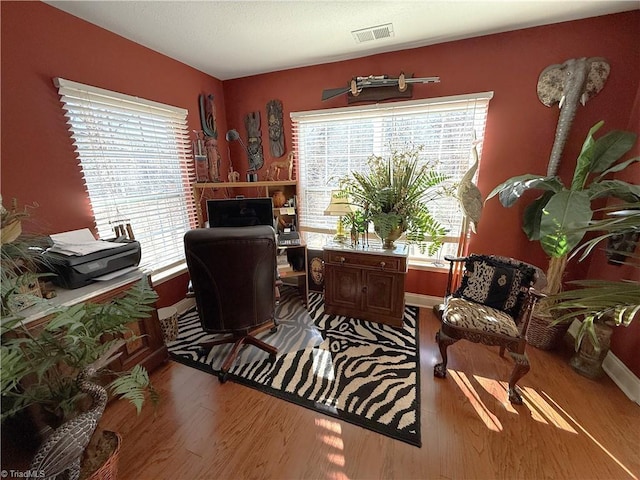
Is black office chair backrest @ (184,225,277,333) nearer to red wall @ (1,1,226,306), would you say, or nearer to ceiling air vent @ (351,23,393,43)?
red wall @ (1,1,226,306)

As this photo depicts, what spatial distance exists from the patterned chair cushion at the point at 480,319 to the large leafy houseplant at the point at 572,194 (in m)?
0.55

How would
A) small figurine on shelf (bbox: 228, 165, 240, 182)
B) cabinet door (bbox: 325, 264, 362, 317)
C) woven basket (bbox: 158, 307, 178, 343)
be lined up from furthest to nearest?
small figurine on shelf (bbox: 228, 165, 240, 182), cabinet door (bbox: 325, 264, 362, 317), woven basket (bbox: 158, 307, 178, 343)

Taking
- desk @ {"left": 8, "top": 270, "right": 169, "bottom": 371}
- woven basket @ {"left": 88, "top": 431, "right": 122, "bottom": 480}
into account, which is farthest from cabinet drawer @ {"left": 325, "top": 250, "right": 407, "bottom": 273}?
woven basket @ {"left": 88, "top": 431, "right": 122, "bottom": 480}

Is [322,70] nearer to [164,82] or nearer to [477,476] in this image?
[164,82]

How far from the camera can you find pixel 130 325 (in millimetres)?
1659

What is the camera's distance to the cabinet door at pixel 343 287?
2303 mm

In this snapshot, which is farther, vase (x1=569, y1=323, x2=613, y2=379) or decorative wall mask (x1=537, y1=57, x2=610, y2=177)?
decorative wall mask (x1=537, y1=57, x2=610, y2=177)

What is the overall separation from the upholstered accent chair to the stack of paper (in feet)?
7.41

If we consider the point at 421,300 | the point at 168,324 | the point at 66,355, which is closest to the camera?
the point at 66,355

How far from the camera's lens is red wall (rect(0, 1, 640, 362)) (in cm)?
148

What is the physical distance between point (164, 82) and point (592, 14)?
3.29 metres

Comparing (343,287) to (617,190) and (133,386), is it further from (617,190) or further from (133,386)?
(617,190)

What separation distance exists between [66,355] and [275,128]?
251 cm

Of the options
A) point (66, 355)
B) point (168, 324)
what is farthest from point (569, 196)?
point (168, 324)
